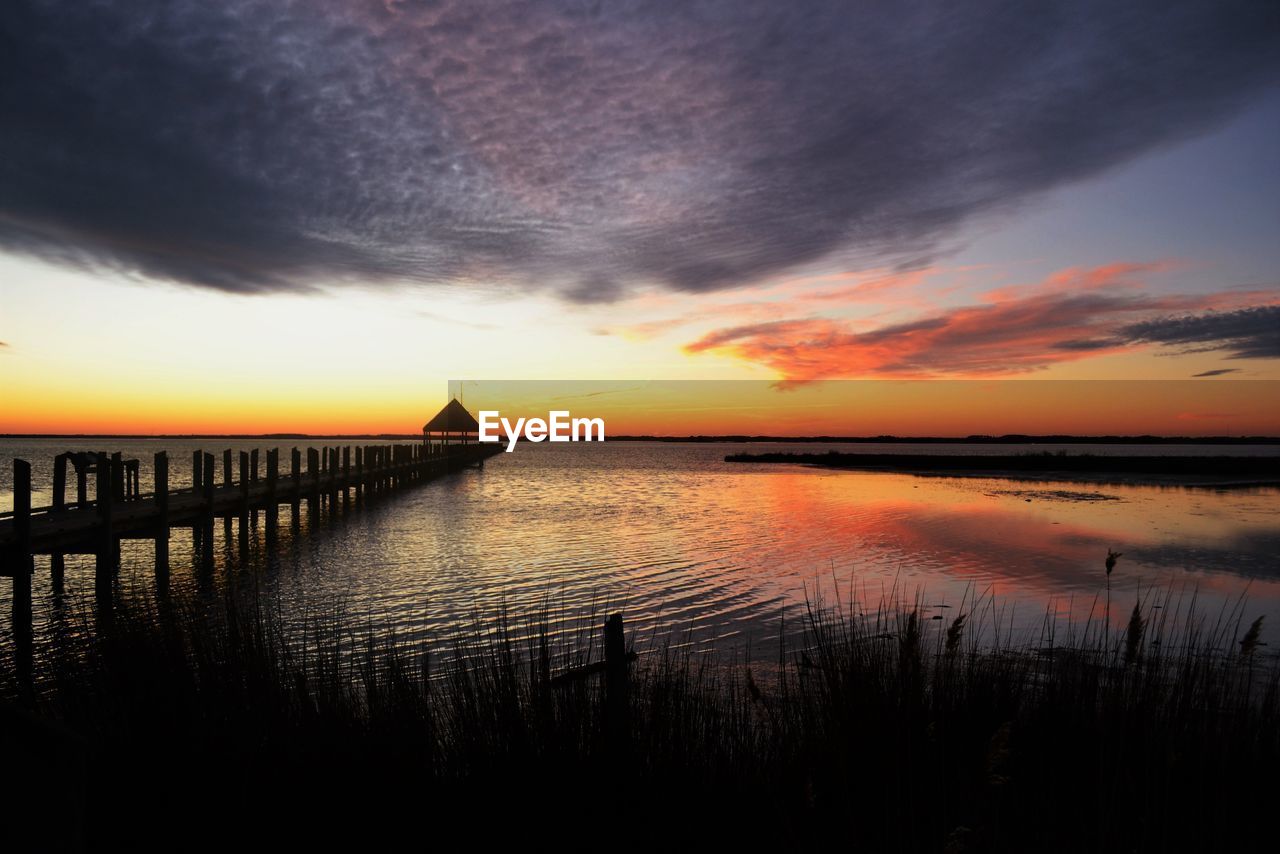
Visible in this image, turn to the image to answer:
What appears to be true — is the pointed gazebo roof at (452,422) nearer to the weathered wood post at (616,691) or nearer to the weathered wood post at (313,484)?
the weathered wood post at (313,484)

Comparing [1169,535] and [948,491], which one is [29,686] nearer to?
[1169,535]

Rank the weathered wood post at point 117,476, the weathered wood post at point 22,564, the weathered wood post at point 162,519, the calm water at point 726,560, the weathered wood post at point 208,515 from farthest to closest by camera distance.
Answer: the weathered wood post at point 208,515 < the weathered wood post at point 117,476 < the weathered wood post at point 162,519 < the calm water at point 726,560 < the weathered wood post at point 22,564

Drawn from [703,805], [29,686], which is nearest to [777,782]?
[703,805]

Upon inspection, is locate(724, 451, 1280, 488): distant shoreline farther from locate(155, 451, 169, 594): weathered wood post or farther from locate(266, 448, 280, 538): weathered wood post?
locate(155, 451, 169, 594): weathered wood post

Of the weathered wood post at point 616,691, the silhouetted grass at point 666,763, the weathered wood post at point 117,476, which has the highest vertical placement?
the weathered wood post at point 117,476

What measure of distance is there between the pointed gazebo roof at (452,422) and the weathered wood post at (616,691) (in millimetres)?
65398

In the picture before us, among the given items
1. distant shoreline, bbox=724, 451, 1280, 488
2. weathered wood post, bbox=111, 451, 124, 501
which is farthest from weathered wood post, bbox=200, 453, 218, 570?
distant shoreline, bbox=724, 451, 1280, 488

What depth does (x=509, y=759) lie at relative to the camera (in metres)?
4.41

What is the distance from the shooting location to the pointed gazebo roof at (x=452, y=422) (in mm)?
68531

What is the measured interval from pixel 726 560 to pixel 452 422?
5479 cm

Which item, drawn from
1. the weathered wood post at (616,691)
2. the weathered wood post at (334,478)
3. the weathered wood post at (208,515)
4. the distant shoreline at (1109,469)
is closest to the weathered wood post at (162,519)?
the weathered wood post at (208,515)

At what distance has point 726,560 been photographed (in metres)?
19.0

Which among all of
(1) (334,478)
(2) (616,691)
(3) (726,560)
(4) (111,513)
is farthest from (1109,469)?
(2) (616,691)

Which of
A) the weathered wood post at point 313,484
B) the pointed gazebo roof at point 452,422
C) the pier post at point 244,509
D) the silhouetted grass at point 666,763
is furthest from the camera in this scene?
the pointed gazebo roof at point 452,422
